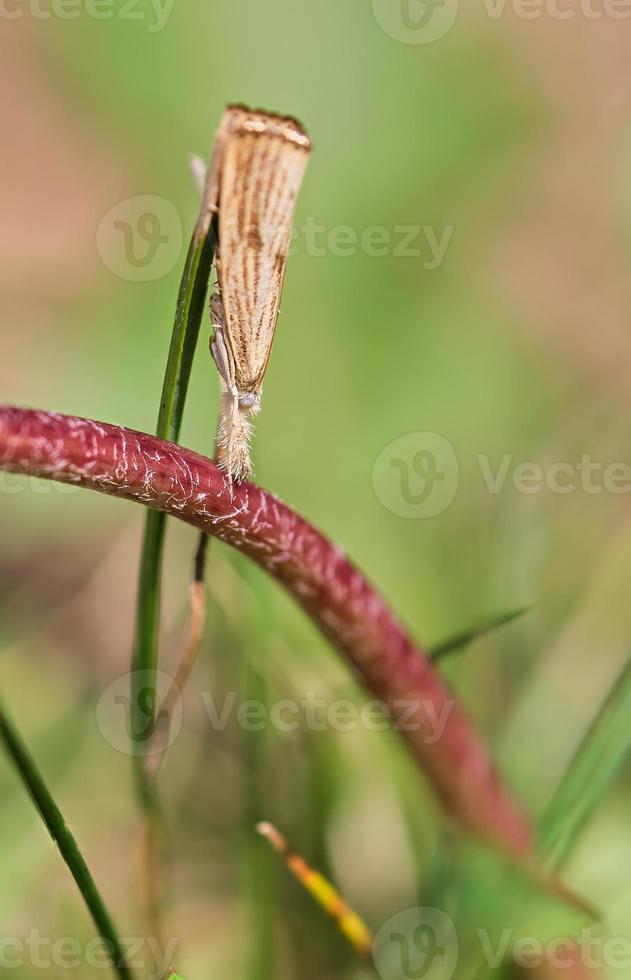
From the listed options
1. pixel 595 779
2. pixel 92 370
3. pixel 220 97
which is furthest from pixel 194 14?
pixel 595 779

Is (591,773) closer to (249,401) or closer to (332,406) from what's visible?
(249,401)

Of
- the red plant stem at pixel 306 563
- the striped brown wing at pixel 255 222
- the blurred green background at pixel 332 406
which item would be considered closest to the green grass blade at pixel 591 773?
the red plant stem at pixel 306 563

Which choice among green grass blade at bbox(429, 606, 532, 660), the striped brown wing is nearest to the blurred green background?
green grass blade at bbox(429, 606, 532, 660)

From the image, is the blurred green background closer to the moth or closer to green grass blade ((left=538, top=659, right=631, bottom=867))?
green grass blade ((left=538, top=659, right=631, bottom=867))

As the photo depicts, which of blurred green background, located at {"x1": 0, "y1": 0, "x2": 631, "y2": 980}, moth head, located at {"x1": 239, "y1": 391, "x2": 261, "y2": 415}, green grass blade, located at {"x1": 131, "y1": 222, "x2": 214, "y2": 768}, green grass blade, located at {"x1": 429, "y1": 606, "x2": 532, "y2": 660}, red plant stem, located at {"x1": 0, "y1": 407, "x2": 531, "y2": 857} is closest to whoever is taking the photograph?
red plant stem, located at {"x1": 0, "y1": 407, "x2": 531, "y2": 857}

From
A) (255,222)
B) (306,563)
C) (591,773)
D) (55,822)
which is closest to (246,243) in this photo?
(255,222)

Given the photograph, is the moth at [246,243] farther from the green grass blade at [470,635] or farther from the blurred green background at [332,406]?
the blurred green background at [332,406]
